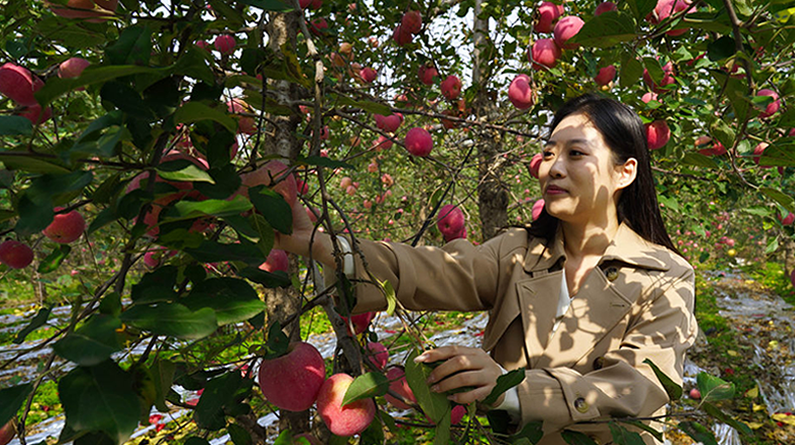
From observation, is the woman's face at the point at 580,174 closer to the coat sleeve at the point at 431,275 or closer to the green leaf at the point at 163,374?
the coat sleeve at the point at 431,275

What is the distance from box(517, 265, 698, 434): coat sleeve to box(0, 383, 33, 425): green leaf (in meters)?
0.76

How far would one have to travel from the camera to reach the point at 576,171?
4.07 ft

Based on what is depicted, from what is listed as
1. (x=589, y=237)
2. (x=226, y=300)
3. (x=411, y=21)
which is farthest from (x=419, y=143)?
(x=226, y=300)

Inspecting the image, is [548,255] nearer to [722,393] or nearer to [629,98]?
[629,98]

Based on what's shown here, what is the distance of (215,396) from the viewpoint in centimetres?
71

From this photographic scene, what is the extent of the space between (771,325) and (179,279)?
728cm

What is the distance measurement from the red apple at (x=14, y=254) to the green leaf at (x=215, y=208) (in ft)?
3.73

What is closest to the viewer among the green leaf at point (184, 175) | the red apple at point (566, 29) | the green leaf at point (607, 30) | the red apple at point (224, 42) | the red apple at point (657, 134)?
the green leaf at point (184, 175)

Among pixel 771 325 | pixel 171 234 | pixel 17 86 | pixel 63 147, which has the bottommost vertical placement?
pixel 771 325

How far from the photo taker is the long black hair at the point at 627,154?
51.8 inches

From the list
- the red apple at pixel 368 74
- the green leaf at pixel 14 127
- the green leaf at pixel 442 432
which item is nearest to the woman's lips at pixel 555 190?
the green leaf at pixel 442 432

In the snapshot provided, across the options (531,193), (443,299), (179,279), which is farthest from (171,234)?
(531,193)

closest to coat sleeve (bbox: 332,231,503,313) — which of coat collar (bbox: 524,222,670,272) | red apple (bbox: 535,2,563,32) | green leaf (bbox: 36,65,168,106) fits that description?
coat collar (bbox: 524,222,670,272)

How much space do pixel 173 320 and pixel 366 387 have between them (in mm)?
268
